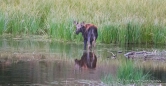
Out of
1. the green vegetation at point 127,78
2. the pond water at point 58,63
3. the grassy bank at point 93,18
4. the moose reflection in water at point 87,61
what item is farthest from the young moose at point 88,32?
the green vegetation at point 127,78

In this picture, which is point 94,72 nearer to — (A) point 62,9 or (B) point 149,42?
(B) point 149,42

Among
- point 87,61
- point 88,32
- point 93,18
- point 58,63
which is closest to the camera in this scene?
point 58,63

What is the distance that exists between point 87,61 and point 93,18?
5.79 m

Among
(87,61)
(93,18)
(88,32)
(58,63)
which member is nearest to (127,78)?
(58,63)

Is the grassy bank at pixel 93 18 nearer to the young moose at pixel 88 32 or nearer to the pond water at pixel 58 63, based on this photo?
the pond water at pixel 58 63

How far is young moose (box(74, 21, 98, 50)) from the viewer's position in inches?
660

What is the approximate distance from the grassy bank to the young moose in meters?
1.25

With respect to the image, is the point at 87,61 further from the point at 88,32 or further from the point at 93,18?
the point at 93,18

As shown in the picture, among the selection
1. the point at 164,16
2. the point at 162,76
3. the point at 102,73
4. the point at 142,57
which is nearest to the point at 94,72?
the point at 102,73

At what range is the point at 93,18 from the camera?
19.8 meters

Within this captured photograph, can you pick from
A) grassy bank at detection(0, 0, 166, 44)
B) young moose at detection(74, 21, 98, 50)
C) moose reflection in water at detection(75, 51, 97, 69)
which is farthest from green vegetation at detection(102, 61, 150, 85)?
grassy bank at detection(0, 0, 166, 44)

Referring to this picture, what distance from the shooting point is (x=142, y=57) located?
14.8 m

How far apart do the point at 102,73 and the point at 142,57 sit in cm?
293

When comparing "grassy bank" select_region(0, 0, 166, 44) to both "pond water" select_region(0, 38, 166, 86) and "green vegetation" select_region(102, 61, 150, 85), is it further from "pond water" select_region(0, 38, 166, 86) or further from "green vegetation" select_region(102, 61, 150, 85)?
"green vegetation" select_region(102, 61, 150, 85)
